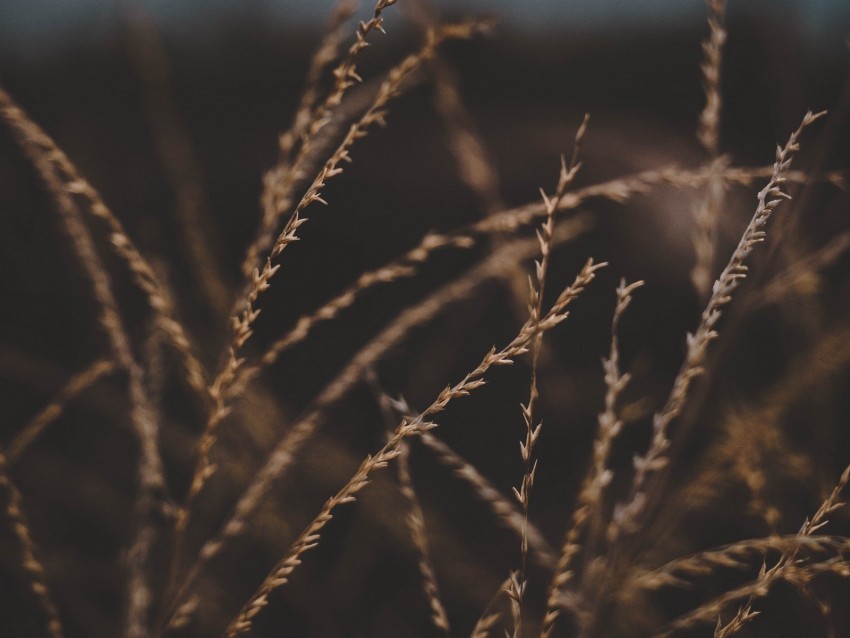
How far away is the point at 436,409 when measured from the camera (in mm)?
388

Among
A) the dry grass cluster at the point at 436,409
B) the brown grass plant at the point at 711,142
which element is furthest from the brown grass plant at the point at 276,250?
the brown grass plant at the point at 711,142

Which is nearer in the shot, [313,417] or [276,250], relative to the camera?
[276,250]

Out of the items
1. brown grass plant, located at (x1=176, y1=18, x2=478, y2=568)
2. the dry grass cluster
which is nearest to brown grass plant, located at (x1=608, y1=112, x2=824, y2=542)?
the dry grass cluster

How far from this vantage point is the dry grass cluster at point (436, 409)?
1.46 feet

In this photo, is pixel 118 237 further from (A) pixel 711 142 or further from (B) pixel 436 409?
(A) pixel 711 142

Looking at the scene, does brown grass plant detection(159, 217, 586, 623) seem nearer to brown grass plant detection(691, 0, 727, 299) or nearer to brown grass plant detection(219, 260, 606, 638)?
brown grass plant detection(219, 260, 606, 638)

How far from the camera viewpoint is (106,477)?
4.28ft

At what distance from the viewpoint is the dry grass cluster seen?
0.45 m

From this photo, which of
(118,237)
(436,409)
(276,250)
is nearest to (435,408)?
(436,409)

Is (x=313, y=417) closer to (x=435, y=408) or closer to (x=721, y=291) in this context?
(x=435, y=408)

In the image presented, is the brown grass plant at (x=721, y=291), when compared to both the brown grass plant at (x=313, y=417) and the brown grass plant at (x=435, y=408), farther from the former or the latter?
the brown grass plant at (x=313, y=417)

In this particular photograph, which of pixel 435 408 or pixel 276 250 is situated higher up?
pixel 276 250

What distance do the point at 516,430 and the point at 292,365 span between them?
61 cm

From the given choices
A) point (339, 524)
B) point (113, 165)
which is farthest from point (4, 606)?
point (113, 165)
